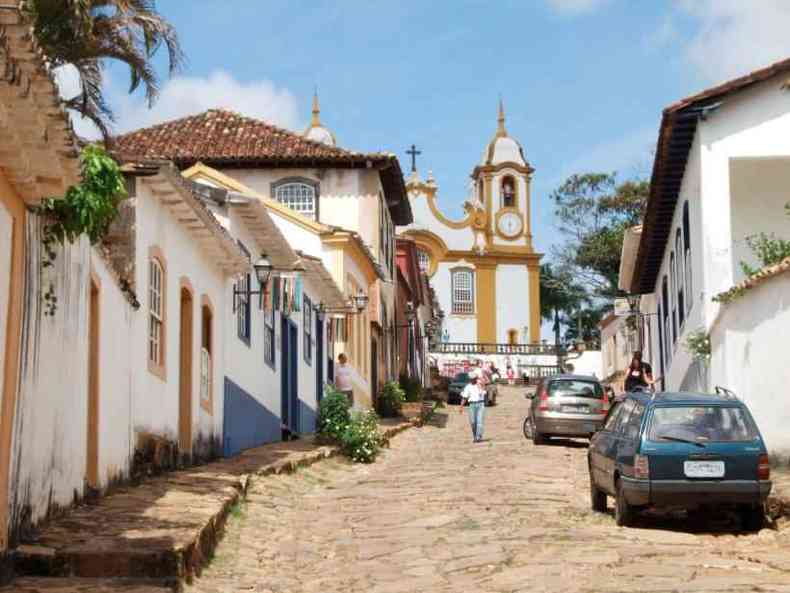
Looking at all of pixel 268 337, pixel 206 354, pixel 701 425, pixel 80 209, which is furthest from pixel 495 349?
pixel 80 209

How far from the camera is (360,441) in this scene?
80.4 ft

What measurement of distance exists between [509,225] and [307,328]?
53666 millimetres

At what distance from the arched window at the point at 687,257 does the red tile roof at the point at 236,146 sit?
12.6m

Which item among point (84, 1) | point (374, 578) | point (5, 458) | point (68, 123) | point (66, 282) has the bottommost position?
point (374, 578)

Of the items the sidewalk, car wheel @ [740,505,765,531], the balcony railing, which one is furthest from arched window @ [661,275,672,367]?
the balcony railing

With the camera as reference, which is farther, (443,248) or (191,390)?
(443,248)

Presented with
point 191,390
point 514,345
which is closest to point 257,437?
point 191,390

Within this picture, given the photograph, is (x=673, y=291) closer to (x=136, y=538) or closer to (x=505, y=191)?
(x=136, y=538)

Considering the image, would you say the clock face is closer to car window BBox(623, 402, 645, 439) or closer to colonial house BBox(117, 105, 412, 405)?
colonial house BBox(117, 105, 412, 405)

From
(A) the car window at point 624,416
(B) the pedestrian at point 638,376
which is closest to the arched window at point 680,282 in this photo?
(B) the pedestrian at point 638,376

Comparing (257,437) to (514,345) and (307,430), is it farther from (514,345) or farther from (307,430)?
(514,345)

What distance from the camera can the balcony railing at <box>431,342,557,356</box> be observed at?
248ft

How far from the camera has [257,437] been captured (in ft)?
78.3

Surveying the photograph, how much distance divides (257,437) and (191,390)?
5.41 meters
